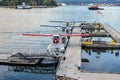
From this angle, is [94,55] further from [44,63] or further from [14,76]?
[14,76]

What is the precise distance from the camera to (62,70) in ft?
99.8

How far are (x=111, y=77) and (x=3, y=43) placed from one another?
91.9 ft

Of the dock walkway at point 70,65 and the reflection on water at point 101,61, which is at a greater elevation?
the dock walkway at point 70,65

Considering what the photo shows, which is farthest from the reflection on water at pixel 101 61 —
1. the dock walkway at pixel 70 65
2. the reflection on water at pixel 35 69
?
the reflection on water at pixel 35 69

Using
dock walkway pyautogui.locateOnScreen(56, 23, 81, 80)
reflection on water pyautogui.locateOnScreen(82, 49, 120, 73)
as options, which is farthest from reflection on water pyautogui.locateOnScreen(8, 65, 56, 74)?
reflection on water pyautogui.locateOnScreen(82, 49, 120, 73)

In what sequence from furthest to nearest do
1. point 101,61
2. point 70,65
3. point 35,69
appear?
point 101,61 → point 35,69 → point 70,65

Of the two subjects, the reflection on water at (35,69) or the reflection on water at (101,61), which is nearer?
the reflection on water at (35,69)

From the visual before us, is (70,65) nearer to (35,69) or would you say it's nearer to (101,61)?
(35,69)

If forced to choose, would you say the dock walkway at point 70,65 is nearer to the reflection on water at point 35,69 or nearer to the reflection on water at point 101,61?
the reflection on water at point 101,61

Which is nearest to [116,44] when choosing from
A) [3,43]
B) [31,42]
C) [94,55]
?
[94,55]

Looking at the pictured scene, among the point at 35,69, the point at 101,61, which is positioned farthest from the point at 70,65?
the point at 101,61

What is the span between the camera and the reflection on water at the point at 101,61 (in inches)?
1415

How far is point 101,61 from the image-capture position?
132 ft

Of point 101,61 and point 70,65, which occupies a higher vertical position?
point 70,65
